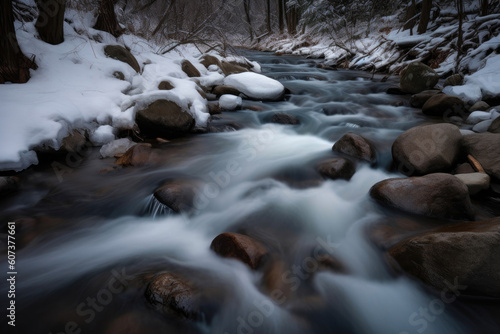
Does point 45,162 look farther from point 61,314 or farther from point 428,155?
point 428,155

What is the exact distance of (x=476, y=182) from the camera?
2479 mm

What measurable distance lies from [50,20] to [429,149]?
5.85 m

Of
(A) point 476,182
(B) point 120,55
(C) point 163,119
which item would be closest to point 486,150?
(A) point 476,182

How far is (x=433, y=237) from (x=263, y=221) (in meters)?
1.37

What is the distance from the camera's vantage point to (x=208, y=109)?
493 centimetres

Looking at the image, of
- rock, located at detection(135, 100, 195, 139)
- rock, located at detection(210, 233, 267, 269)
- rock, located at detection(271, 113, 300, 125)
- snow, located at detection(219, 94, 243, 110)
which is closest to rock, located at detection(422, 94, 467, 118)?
rock, located at detection(271, 113, 300, 125)

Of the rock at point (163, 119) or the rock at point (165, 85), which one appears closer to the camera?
the rock at point (163, 119)

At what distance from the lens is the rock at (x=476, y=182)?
2475mm

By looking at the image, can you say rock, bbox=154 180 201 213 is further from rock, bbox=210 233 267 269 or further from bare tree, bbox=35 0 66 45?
bare tree, bbox=35 0 66 45

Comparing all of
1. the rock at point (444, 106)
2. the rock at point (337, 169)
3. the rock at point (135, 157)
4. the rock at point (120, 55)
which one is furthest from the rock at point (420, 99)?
the rock at point (120, 55)

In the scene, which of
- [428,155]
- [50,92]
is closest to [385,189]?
[428,155]

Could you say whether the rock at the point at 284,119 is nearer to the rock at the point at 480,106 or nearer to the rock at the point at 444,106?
the rock at the point at 444,106

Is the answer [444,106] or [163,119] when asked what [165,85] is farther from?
[444,106]

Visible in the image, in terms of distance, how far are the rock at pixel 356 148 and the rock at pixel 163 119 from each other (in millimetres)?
2314
